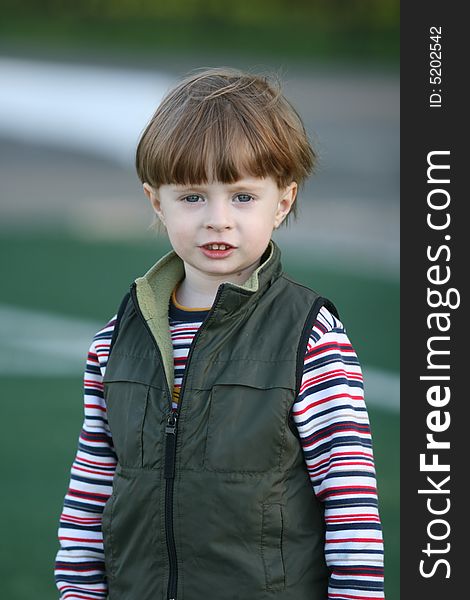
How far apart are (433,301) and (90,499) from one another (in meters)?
1.64

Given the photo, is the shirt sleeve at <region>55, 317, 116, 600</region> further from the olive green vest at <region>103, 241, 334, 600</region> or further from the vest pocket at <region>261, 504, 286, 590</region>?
the vest pocket at <region>261, 504, 286, 590</region>

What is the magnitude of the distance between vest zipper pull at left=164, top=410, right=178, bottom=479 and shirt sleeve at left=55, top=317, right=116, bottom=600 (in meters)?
0.33

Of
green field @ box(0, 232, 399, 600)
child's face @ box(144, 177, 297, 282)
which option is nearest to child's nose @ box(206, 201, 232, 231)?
child's face @ box(144, 177, 297, 282)

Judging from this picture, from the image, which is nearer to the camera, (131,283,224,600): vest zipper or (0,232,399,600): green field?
(131,283,224,600): vest zipper

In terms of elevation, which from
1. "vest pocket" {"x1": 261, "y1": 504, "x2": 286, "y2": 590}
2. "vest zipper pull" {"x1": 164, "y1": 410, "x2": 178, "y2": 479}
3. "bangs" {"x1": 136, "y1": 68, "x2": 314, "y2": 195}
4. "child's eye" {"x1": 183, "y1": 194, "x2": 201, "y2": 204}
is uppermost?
"bangs" {"x1": 136, "y1": 68, "x2": 314, "y2": 195}

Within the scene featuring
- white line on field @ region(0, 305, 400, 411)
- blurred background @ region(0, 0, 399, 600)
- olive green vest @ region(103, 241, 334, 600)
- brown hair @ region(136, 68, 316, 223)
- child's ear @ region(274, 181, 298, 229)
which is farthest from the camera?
white line on field @ region(0, 305, 400, 411)

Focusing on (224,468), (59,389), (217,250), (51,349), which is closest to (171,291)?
(217,250)

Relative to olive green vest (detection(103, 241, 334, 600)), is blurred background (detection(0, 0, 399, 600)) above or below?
above

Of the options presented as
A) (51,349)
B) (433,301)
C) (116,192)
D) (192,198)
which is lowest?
(192,198)

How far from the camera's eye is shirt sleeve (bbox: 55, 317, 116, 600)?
3023mm

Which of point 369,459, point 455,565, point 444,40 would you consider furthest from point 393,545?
point 369,459

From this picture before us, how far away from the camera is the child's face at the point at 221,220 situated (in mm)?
2809

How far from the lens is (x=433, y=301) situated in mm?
4219

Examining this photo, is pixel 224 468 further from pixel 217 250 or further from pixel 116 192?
pixel 116 192
